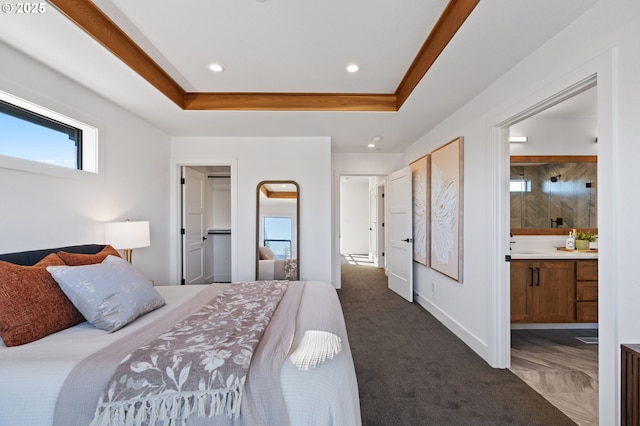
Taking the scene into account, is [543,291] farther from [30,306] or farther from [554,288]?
[30,306]

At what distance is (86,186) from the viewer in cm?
239

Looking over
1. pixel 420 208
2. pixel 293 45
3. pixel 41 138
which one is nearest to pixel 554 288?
pixel 420 208

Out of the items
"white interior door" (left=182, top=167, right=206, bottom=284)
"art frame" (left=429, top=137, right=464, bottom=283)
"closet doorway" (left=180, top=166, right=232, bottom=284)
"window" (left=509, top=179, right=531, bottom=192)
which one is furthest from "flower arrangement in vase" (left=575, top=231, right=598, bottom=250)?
"white interior door" (left=182, top=167, right=206, bottom=284)

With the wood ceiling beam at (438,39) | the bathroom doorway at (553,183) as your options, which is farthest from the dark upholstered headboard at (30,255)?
the bathroom doorway at (553,183)

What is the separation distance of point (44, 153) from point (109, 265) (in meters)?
1.20

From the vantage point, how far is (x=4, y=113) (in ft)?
6.15

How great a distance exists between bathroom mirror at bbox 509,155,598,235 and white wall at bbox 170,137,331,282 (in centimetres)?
247

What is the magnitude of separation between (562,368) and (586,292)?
1167 mm

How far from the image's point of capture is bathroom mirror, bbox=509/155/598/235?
3.39m

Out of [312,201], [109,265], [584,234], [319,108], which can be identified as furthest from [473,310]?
[109,265]

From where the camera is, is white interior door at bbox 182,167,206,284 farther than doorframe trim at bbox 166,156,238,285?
Yes

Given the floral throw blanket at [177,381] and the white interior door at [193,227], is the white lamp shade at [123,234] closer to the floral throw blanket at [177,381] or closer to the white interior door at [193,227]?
the white interior door at [193,227]

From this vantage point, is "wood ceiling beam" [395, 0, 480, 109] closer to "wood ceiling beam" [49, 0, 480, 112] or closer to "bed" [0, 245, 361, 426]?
"wood ceiling beam" [49, 0, 480, 112]

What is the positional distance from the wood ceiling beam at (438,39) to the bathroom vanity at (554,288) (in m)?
2.18
